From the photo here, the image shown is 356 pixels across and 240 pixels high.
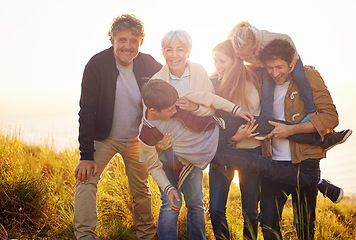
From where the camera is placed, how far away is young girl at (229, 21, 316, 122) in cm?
275

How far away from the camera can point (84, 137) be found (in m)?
3.21

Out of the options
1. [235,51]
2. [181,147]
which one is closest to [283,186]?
[181,147]

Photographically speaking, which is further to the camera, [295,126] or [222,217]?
[222,217]

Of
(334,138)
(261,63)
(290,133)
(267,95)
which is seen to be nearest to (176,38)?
(261,63)

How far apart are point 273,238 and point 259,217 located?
214 mm

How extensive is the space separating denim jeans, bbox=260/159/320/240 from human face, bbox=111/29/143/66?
1.72 metres

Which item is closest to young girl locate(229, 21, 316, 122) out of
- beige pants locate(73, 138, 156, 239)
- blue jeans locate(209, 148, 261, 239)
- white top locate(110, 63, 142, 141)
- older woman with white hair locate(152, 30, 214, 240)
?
older woman with white hair locate(152, 30, 214, 240)

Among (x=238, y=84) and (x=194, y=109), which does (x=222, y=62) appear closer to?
(x=238, y=84)

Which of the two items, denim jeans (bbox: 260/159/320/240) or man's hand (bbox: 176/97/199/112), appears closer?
man's hand (bbox: 176/97/199/112)

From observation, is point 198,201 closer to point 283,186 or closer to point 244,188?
point 244,188

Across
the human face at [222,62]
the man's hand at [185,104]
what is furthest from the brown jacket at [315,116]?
the man's hand at [185,104]

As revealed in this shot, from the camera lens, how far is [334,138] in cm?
287

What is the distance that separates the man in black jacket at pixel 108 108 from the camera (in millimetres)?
3213

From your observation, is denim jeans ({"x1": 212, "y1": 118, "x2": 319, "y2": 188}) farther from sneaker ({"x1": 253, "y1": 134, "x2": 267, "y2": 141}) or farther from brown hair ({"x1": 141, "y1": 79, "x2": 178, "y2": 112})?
brown hair ({"x1": 141, "y1": 79, "x2": 178, "y2": 112})
